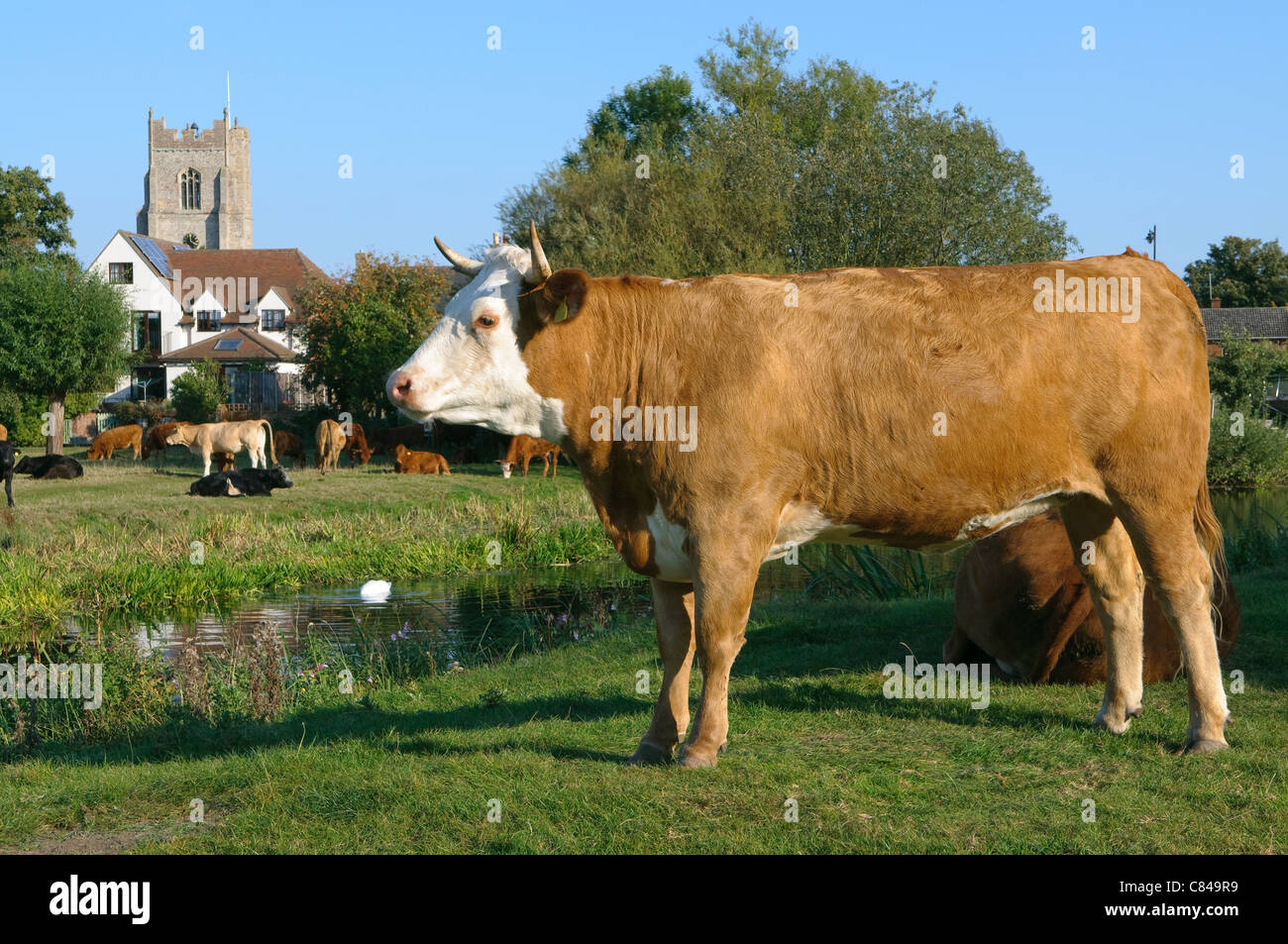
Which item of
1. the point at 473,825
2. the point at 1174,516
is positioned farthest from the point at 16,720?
the point at 1174,516

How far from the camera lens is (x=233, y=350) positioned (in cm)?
6069

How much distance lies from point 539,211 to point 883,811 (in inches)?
1626

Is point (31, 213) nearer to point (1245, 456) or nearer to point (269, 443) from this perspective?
point (269, 443)

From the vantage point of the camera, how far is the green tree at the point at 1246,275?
90312 millimetres

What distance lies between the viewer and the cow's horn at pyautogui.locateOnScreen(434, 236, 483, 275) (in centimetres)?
595

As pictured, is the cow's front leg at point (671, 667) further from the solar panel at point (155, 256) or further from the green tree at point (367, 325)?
the solar panel at point (155, 256)

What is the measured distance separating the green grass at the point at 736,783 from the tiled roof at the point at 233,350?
176ft

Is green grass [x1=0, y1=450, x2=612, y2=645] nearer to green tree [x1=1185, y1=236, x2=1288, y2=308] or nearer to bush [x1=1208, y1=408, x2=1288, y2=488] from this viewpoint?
bush [x1=1208, y1=408, x2=1288, y2=488]

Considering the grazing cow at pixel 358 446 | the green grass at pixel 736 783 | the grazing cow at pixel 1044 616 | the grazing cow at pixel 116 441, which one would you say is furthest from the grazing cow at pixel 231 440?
the grazing cow at pixel 1044 616

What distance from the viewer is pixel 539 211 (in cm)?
4466

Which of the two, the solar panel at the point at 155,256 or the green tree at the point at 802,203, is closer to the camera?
the green tree at the point at 802,203

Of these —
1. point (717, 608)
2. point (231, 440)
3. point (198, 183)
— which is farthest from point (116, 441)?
point (198, 183)

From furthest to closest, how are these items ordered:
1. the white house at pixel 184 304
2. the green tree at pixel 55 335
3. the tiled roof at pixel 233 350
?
the white house at pixel 184 304 < the tiled roof at pixel 233 350 < the green tree at pixel 55 335
